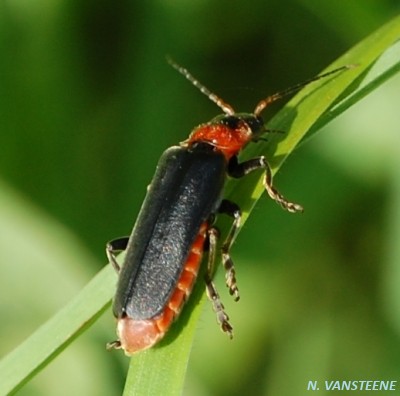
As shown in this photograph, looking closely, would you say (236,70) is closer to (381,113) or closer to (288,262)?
(381,113)

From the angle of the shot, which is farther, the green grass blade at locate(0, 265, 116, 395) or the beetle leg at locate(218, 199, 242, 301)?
the beetle leg at locate(218, 199, 242, 301)

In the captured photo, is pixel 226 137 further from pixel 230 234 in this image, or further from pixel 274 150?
pixel 230 234

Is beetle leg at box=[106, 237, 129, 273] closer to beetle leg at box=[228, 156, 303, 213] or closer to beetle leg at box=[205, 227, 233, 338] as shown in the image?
beetle leg at box=[205, 227, 233, 338]

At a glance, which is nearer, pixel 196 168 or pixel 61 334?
pixel 61 334

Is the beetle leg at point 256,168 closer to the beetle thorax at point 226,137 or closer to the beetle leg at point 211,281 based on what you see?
the beetle thorax at point 226,137

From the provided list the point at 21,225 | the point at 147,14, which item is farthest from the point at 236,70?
the point at 21,225

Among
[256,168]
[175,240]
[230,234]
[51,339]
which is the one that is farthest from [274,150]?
[51,339]

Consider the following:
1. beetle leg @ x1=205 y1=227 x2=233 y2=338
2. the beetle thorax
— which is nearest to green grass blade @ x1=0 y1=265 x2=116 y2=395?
beetle leg @ x1=205 y1=227 x2=233 y2=338
